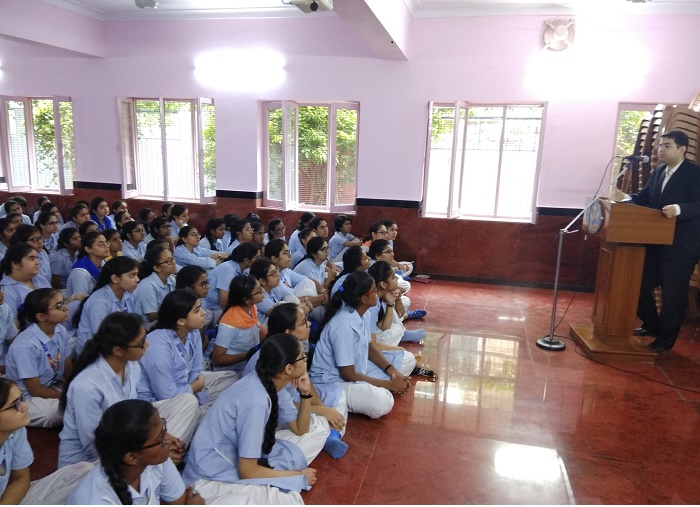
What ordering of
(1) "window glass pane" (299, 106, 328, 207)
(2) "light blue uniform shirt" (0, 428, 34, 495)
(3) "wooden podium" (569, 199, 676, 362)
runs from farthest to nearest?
(1) "window glass pane" (299, 106, 328, 207)
(3) "wooden podium" (569, 199, 676, 362)
(2) "light blue uniform shirt" (0, 428, 34, 495)

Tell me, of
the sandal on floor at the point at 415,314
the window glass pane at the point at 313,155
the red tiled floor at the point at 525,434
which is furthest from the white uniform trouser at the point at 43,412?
the window glass pane at the point at 313,155

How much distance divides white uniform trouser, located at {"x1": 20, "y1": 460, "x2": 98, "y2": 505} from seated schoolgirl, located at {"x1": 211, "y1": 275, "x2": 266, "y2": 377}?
115 centimetres

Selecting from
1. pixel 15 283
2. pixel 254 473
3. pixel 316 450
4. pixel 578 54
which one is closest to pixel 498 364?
pixel 316 450

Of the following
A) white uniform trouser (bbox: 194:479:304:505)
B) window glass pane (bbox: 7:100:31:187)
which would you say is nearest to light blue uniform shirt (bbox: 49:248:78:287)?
white uniform trouser (bbox: 194:479:304:505)

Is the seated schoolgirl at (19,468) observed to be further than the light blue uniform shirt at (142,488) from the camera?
Yes

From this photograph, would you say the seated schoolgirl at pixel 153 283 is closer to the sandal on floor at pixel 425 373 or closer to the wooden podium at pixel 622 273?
the sandal on floor at pixel 425 373

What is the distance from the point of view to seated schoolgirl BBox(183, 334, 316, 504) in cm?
206

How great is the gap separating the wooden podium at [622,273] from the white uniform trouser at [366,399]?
6.55ft

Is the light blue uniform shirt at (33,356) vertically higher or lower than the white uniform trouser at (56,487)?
higher

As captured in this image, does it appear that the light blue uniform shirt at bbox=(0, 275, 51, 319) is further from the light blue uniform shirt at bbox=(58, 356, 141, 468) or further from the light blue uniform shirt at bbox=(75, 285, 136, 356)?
the light blue uniform shirt at bbox=(58, 356, 141, 468)

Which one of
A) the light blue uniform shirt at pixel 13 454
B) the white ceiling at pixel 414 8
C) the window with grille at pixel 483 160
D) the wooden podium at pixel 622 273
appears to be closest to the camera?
the light blue uniform shirt at pixel 13 454

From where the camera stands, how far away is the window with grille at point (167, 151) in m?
7.39

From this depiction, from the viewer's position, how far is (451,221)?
6590mm

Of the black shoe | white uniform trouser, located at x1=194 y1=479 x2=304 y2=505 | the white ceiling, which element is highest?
the white ceiling
